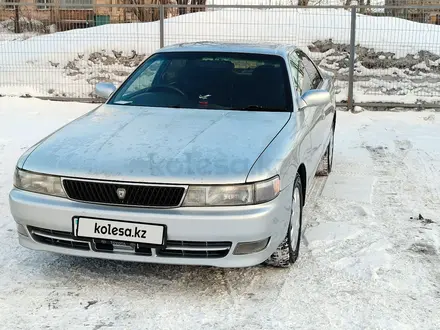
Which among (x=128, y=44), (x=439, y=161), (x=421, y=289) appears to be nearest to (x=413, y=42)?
(x=439, y=161)

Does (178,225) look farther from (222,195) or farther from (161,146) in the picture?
(161,146)

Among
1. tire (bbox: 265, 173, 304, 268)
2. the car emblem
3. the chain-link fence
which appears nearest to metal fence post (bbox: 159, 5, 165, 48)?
the chain-link fence

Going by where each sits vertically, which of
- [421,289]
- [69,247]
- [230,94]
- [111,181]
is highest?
[230,94]

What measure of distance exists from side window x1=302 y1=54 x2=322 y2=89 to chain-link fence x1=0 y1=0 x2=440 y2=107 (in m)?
4.58

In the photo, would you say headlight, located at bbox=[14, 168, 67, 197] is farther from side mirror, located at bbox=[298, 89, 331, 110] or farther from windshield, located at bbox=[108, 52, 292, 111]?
side mirror, located at bbox=[298, 89, 331, 110]

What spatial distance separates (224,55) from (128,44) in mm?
7237

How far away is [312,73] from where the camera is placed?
19.4ft

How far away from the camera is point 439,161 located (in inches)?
277

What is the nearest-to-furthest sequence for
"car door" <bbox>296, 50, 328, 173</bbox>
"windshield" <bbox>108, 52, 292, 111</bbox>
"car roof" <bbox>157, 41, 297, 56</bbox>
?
"windshield" <bbox>108, 52, 292, 111</bbox>, "car door" <bbox>296, 50, 328, 173</bbox>, "car roof" <bbox>157, 41, 297, 56</bbox>

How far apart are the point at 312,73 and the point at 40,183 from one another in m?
3.32

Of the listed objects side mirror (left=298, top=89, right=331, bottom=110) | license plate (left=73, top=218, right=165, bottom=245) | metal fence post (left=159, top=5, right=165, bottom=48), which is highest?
metal fence post (left=159, top=5, right=165, bottom=48)

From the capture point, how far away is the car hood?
3.33m

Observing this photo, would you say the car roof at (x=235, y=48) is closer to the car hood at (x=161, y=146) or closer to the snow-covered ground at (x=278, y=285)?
the car hood at (x=161, y=146)

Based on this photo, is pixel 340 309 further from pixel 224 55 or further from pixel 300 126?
pixel 224 55
